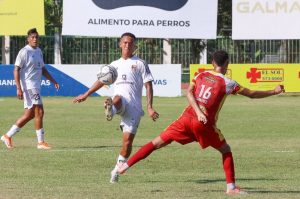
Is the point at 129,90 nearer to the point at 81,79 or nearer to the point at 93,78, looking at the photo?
the point at 93,78

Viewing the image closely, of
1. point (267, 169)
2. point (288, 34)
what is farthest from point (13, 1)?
point (267, 169)

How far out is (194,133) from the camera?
1136cm

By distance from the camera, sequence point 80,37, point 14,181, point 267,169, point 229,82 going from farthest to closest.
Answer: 1. point 80,37
2. point 267,169
3. point 14,181
4. point 229,82

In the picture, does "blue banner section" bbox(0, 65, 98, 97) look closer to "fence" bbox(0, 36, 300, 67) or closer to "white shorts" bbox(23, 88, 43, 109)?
"fence" bbox(0, 36, 300, 67)

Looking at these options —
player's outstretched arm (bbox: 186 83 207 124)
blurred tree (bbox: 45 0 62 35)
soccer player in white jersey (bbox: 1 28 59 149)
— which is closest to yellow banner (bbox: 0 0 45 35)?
blurred tree (bbox: 45 0 62 35)

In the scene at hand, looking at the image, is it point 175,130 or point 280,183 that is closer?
point 175,130

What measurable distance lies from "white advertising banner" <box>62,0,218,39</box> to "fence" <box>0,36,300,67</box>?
2305 mm

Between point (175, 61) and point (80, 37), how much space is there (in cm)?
487

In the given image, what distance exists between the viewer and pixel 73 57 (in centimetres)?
4097

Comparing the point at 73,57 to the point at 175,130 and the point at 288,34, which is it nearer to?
the point at 288,34

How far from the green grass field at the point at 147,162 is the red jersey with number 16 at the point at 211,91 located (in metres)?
0.98

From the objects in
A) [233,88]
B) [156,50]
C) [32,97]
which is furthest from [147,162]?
[156,50]

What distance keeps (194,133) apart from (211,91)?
0.54 meters

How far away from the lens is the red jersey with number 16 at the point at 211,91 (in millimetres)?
11266
